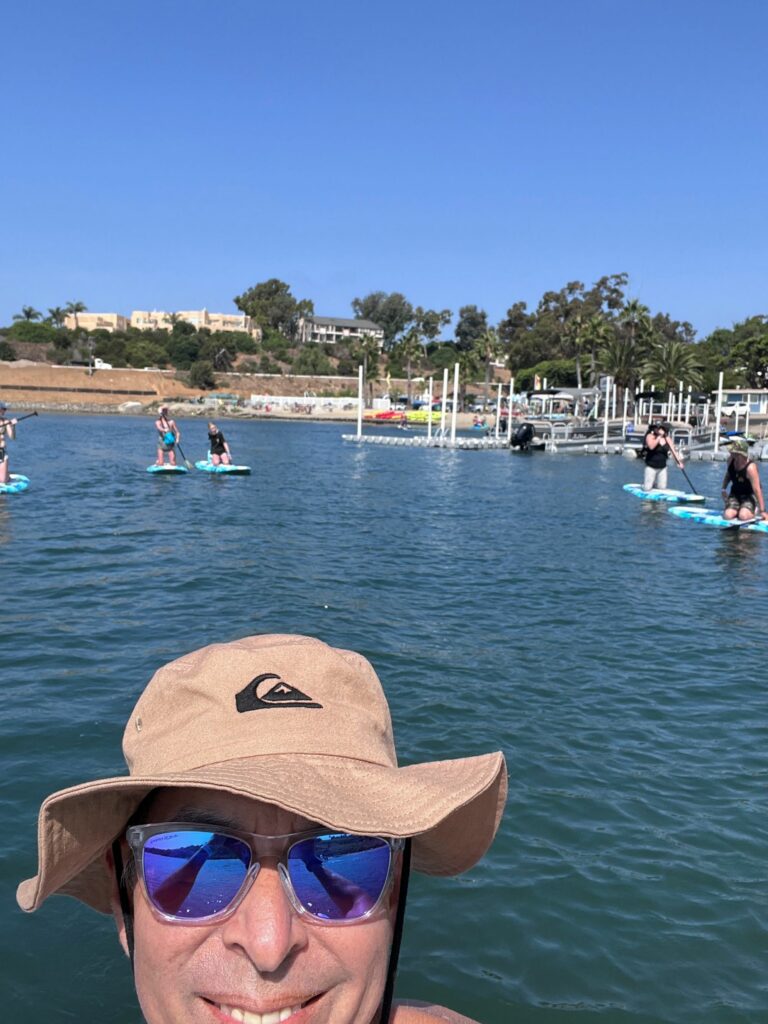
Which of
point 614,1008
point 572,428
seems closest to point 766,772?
point 614,1008

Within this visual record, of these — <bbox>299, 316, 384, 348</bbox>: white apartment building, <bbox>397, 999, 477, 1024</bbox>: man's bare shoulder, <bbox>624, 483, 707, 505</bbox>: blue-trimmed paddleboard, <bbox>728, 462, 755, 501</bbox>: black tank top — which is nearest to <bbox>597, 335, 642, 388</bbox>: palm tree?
<bbox>624, 483, 707, 505</bbox>: blue-trimmed paddleboard

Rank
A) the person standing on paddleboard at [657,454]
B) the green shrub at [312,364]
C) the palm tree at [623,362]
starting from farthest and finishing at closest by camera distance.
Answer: the green shrub at [312,364] < the palm tree at [623,362] < the person standing on paddleboard at [657,454]

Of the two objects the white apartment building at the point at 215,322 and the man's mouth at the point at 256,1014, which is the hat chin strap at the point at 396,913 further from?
the white apartment building at the point at 215,322

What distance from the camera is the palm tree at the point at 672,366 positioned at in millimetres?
78438

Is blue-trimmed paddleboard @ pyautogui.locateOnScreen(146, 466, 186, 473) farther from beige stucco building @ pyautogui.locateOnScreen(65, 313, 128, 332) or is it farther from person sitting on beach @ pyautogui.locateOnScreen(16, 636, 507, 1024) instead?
beige stucco building @ pyautogui.locateOnScreen(65, 313, 128, 332)

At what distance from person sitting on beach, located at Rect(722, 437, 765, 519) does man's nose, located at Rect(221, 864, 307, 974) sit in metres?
21.2

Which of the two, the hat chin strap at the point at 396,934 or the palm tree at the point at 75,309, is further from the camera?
the palm tree at the point at 75,309

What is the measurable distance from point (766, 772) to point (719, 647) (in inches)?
159

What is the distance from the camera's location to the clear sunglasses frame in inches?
71.9

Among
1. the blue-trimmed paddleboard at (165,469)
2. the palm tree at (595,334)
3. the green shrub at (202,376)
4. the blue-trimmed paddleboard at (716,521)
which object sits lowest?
the blue-trimmed paddleboard at (716,521)

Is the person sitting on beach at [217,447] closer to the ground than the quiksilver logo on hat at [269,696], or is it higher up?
closer to the ground

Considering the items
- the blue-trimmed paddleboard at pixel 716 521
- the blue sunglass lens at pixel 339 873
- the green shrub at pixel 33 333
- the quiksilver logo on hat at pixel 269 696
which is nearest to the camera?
the blue sunglass lens at pixel 339 873

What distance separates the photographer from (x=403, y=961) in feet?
15.0

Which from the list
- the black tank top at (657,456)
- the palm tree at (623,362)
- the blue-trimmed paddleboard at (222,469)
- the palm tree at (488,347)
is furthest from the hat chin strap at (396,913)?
the palm tree at (488,347)
